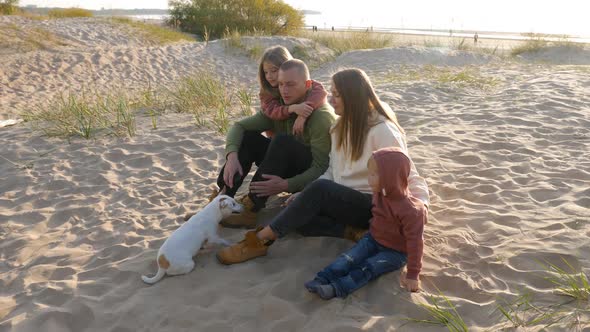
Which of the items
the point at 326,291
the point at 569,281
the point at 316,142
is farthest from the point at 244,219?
the point at 569,281

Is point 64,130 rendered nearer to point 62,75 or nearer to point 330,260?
point 330,260

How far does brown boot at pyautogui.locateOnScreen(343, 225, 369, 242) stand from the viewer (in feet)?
9.41

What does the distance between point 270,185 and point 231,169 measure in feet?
1.33

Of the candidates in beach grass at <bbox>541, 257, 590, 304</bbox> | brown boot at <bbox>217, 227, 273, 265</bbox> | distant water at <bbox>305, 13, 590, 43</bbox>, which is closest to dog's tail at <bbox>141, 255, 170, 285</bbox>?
brown boot at <bbox>217, 227, 273, 265</bbox>

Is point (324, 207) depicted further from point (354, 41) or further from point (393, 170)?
point (354, 41)

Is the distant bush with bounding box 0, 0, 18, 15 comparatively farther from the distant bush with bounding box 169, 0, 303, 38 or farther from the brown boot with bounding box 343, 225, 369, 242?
the brown boot with bounding box 343, 225, 369, 242

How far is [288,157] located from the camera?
3193 millimetres

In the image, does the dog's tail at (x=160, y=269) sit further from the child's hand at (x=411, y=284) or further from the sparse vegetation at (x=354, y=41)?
the sparse vegetation at (x=354, y=41)

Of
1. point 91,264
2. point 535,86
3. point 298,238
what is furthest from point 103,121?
point 535,86

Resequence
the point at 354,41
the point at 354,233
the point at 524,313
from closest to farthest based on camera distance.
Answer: the point at 524,313
the point at 354,233
the point at 354,41

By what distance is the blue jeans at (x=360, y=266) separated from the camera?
7.96 feet

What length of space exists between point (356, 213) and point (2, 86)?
354 inches

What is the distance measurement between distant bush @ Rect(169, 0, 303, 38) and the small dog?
17.1 meters

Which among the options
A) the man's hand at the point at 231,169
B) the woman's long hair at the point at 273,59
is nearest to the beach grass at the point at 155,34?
the woman's long hair at the point at 273,59
